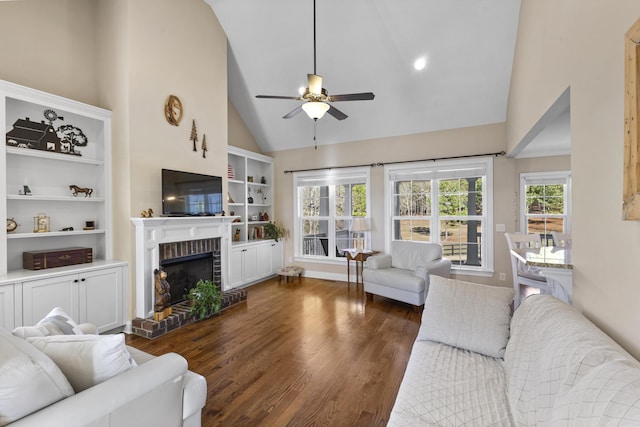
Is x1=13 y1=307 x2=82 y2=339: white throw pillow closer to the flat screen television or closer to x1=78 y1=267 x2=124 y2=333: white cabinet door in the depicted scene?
x1=78 y1=267 x2=124 y2=333: white cabinet door

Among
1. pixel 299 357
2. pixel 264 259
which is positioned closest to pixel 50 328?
pixel 299 357

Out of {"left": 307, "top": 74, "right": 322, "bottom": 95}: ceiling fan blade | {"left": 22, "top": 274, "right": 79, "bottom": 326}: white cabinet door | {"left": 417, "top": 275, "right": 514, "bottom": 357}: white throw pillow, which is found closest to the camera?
{"left": 417, "top": 275, "right": 514, "bottom": 357}: white throw pillow

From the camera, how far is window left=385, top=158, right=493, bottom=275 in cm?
481

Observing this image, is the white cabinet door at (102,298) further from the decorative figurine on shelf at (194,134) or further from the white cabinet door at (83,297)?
the decorative figurine on shelf at (194,134)

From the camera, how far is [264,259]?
5859 mm

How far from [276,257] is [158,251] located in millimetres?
2835

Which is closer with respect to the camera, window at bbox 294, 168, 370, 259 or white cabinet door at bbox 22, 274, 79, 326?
white cabinet door at bbox 22, 274, 79, 326

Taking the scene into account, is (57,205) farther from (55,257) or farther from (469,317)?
(469,317)

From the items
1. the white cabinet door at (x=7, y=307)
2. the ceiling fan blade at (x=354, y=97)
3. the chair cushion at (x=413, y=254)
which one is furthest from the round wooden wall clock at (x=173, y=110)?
the chair cushion at (x=413, y=254)

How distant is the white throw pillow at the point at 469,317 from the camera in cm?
191

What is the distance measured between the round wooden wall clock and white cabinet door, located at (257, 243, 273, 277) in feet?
8.76

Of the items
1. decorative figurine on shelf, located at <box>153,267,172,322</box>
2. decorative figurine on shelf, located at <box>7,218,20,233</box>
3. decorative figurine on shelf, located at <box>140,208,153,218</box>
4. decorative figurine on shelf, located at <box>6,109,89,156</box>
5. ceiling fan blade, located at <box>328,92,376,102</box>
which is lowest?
decorative figurine on shelf, located at <box>153,267,172,322</box>

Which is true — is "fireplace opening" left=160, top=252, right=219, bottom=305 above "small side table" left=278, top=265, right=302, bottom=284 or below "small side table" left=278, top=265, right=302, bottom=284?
above

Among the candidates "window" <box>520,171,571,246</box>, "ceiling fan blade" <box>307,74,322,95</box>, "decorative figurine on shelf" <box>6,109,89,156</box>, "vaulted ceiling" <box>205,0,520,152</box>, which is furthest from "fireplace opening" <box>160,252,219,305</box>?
"window" <box>520,171,571,246</box>
